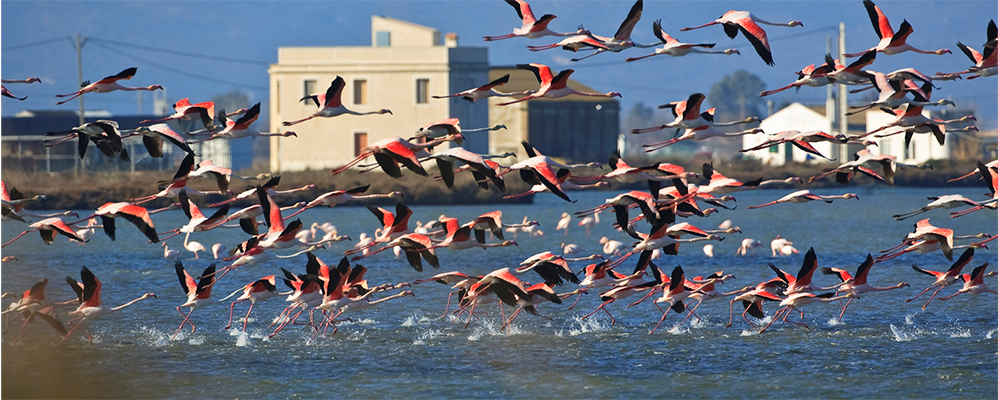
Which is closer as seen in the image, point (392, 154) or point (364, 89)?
point (392, 154)

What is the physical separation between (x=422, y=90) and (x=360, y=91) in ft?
11.9

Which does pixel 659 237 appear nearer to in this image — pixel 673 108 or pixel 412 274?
pixel 673 108

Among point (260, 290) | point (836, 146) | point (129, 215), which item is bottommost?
point (260, 290)

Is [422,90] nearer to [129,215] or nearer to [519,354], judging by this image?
[519,354]

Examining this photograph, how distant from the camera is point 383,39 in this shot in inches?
2724

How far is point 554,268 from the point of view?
581 inches

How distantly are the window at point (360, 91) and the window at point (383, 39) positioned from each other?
359cm

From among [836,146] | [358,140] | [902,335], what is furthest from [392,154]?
[836,146]

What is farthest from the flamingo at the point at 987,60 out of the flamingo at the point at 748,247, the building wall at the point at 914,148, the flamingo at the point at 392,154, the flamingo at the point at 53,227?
the building wall at the point at 914,148

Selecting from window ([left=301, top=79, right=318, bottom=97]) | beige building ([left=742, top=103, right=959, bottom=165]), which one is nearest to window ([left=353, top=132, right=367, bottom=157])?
window ([left=301, top=79, right=318, bottom=97])

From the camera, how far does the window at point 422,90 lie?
66.3 meters

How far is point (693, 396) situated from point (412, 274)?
14483 mm

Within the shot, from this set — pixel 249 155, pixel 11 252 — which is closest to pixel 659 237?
pixel 11 252

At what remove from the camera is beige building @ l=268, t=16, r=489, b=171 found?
65.8 meters
